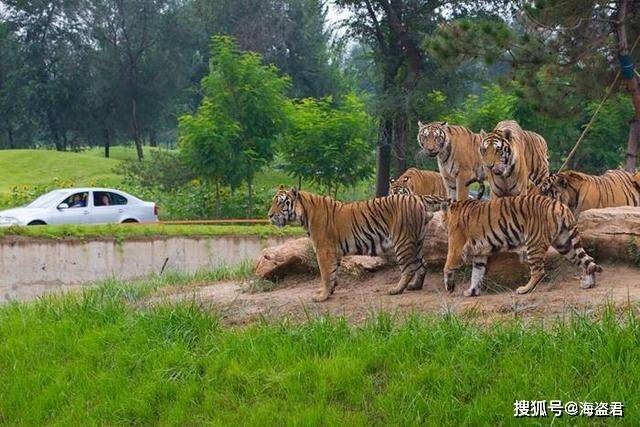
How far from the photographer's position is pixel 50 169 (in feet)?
111

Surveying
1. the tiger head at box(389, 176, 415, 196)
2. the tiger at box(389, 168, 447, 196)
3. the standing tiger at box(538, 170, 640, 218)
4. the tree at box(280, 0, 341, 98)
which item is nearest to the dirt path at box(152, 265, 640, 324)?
the standing tiger at box(538, 170, 640, 218)

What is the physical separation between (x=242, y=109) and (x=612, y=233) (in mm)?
14869

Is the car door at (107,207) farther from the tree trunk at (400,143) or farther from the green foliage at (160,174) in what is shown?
the tree trunk at (400,143)

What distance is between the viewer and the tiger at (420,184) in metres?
10.5

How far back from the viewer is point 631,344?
201 inches

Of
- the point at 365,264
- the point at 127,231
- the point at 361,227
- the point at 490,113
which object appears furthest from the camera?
the point at 490,113

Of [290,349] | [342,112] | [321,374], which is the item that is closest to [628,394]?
[321,374]

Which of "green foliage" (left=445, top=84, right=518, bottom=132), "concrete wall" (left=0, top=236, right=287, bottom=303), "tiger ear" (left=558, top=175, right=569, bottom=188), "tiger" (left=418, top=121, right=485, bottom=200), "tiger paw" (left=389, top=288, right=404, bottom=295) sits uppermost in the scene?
"green foliage" (left=445, top=84, right=518, bottom=132)

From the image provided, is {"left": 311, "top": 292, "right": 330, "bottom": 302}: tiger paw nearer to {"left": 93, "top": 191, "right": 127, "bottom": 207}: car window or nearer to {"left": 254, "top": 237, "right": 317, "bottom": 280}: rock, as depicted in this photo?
{"left": 254, "top": 237, "right": 317, "bottom": 280}: rock

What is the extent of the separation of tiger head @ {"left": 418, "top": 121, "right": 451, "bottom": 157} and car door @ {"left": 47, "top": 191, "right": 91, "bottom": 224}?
40.7 ft

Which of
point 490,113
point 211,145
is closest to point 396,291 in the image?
point 211,145

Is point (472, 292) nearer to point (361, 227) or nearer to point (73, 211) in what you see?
point (361, 227)

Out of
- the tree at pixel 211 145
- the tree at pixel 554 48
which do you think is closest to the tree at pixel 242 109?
the tree at pixel 211 145

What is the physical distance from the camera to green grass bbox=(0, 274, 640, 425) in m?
5.10
